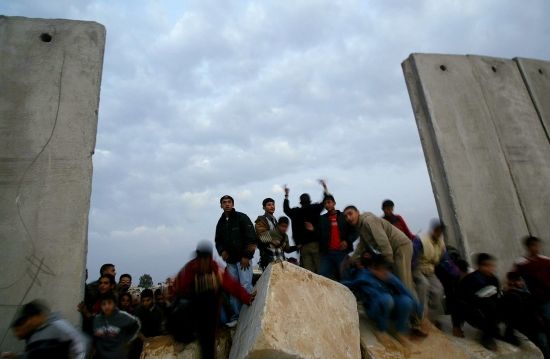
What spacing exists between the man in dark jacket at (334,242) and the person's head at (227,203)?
1.25m

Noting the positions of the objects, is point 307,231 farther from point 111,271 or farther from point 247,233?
point 111,271

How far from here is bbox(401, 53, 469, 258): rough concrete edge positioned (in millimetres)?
5309

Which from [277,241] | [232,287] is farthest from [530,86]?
[232,287]

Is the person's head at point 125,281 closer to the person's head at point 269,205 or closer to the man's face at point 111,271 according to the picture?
the man's face at point 111,271

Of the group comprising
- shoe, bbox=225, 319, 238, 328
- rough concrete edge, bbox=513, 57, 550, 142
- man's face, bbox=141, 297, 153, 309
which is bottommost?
shoe, bbox=225, 319, 238, 328

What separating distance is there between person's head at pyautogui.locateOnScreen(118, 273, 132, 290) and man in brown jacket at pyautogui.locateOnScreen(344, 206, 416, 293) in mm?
3197

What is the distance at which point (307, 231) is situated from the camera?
186 inches

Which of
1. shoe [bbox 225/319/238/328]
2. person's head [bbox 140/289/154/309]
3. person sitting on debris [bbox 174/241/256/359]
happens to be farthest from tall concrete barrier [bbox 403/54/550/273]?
person's head [bbox 140/289/154/309]

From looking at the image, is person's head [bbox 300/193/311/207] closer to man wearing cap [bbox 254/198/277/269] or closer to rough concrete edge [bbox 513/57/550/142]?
man wearing cap [bbox 254/198/277/269]

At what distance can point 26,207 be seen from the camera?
A: 3932 mm

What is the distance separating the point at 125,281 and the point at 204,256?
2.29 metres

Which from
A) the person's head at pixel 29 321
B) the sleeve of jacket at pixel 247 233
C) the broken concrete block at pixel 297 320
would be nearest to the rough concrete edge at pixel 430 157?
the broken concrete block at pixel 297 320

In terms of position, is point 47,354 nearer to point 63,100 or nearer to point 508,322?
point 63,100

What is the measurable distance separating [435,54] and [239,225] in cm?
488
